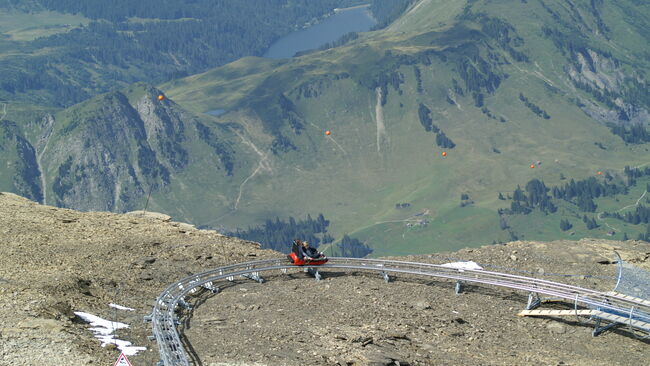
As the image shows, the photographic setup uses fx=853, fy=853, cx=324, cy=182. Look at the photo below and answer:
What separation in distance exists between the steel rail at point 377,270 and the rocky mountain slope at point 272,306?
0.91 metres

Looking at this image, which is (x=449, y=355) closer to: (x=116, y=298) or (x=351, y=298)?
(x=351, y=298)

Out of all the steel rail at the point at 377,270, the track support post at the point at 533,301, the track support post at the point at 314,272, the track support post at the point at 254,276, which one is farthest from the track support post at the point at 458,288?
the track support post at the point at 254,276

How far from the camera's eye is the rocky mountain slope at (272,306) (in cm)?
4231

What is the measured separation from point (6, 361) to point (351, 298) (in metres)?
22.0

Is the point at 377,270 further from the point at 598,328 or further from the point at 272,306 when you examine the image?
the point at 598,328

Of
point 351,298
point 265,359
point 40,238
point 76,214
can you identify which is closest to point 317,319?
point 351,298

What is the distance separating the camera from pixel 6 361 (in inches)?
1492

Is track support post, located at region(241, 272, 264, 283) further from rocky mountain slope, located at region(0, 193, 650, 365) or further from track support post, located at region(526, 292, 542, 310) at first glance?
track support post, located at region(526, 292, 542, 310)

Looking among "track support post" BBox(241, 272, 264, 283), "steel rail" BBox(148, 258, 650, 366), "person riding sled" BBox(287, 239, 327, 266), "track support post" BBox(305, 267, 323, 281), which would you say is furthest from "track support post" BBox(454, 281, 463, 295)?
"track support post" BBox(241, 272, 264, 283)

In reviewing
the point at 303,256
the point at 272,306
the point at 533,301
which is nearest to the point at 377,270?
the point at 303,256

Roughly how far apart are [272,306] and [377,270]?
Result: 32.8ft

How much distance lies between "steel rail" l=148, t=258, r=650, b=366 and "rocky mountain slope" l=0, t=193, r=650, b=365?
0.91m

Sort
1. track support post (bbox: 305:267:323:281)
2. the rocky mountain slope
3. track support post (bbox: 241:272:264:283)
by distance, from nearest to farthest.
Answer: the rocky mountain slope → track support post (bbox: 241:272:264:283) → track support post (bbox: 305:267:323:281)

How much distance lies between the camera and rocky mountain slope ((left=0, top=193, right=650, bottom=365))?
42.3 metres
